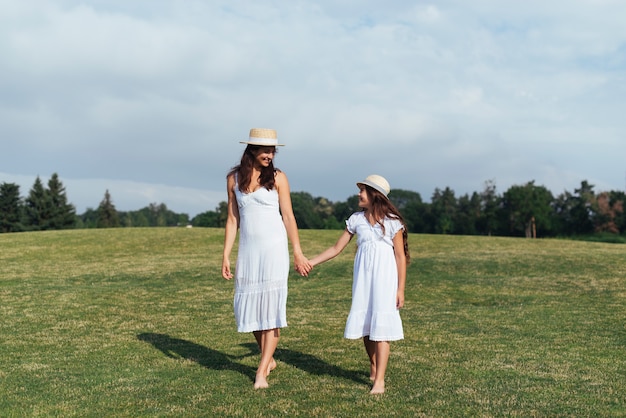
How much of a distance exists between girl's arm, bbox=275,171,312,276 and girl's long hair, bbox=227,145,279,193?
0.11m

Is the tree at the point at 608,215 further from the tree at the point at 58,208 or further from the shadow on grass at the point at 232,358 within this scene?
the shadow on grass at the point at 232,358

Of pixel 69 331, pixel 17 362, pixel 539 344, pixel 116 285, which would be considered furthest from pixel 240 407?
pixel 116 285

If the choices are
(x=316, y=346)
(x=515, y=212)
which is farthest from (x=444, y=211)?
(x=316, y=346)

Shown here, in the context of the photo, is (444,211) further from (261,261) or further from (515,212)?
(261,261)

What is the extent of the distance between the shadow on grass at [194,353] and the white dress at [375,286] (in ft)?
5.42

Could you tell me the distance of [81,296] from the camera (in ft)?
55.7

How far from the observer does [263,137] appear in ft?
23.3

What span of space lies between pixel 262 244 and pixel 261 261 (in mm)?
194

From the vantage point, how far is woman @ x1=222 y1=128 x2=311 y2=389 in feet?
23.5

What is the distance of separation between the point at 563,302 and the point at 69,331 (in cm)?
1192

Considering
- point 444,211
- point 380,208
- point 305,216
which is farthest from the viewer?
point 305,216

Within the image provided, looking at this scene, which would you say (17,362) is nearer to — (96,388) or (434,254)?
(96,388)

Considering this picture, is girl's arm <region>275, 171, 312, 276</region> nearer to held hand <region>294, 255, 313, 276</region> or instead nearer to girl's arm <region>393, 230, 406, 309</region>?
held hand <region>294, 255, 313, 276</region>

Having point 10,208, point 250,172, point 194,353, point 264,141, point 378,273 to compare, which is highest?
point 10,208
